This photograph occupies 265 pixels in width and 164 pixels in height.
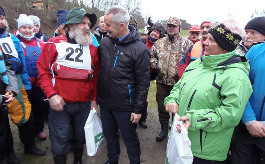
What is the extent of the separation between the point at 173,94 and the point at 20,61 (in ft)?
7.74

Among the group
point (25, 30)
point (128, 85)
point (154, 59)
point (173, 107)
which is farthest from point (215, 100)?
point (25, 30)

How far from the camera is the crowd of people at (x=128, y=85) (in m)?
1.70

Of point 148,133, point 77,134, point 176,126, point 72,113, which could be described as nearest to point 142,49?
point 176,126

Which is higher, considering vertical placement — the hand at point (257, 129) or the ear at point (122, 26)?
the ear at point (122, 26)

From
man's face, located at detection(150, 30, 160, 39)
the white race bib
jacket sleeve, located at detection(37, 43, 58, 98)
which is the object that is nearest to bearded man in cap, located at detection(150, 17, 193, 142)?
man's face, located at detection(150, 30, 160, 39)

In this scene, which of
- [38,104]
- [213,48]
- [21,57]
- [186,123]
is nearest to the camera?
[186,123]

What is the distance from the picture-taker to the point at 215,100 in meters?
1.70

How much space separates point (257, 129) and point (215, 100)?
54cm

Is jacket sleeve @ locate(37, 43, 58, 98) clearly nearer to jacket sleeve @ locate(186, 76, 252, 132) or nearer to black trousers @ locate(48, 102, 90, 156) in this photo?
black trousers @ locate(48, 102, 90, 156)

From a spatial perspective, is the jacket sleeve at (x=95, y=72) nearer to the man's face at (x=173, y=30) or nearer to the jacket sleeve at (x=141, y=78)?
the jacket sleeve at (x=141, y=78)

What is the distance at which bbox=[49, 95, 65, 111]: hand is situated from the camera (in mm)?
2305

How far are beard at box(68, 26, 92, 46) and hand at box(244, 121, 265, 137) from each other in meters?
2.17

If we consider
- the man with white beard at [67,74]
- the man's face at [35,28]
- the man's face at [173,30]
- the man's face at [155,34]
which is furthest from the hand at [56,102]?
the man's face at [35,28]

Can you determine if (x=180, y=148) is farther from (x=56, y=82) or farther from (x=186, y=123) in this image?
(x=56, y=82)
